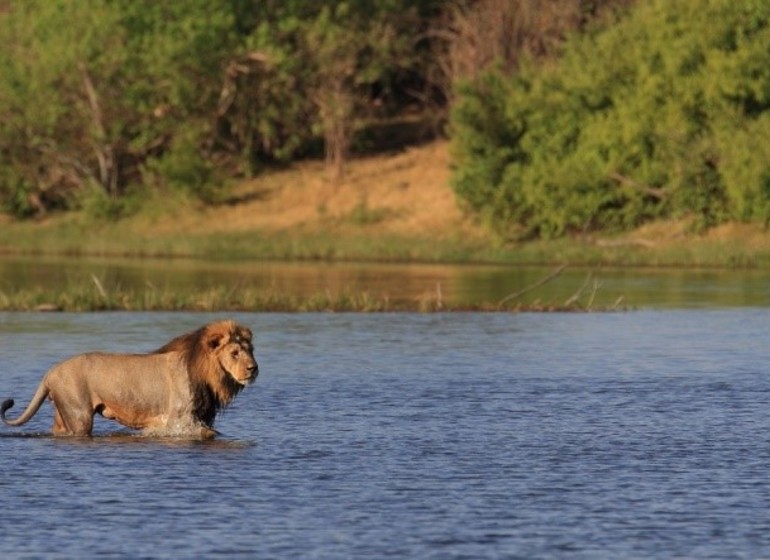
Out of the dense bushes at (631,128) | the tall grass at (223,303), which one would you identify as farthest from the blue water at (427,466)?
the dense bushes at (631,128)

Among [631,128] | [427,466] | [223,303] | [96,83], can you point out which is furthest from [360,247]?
[427,466]

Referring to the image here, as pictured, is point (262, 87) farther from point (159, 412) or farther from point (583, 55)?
point (159, 412)

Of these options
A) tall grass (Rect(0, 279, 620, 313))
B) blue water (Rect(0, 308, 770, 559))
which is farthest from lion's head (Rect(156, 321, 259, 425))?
tall grass (Rect(0, 279, 620, 313))

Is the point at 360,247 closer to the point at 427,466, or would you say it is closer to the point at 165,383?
the point at 165,383

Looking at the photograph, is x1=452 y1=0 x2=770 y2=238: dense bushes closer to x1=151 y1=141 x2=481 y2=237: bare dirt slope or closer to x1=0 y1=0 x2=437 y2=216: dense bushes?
x1=151 y1=141 x2=481 y2=237: bare dirt slope

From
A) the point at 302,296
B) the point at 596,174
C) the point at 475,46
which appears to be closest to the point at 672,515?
the point at 302,296

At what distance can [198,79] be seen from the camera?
6581 centimetres

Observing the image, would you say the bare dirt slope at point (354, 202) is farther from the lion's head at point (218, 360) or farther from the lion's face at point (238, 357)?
the lion's face at point (238, 357)

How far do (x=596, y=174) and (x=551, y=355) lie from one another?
90.7 ft

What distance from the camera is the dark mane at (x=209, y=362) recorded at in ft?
60.0

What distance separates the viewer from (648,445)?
19.4 meters

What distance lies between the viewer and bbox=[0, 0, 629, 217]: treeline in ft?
211

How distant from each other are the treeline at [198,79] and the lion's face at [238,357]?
45.3 metres

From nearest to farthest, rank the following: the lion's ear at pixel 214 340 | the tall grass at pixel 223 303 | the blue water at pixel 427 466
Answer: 1. the blue water at pixel 427 466
2. the lion's ear at pixel 214 340
3. the tall grass at pixel 223 303
